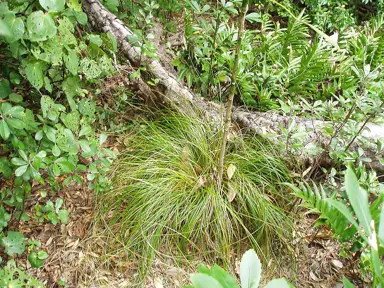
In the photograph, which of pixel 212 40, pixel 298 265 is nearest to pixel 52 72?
pixel 212 40

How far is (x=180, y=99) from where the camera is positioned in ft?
8.25

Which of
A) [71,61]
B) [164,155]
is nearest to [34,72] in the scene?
[71,61]

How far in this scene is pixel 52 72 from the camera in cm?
173

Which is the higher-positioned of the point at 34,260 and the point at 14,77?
the point at 14,77

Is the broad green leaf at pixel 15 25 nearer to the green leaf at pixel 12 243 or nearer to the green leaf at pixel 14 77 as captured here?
the green leaf at pixel 14 77

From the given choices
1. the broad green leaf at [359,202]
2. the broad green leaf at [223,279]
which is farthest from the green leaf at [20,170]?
the broad green leaf at [359,202]

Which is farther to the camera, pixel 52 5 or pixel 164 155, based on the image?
pixel 164 155

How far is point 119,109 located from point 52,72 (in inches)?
33.2

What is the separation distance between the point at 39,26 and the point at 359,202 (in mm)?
1222

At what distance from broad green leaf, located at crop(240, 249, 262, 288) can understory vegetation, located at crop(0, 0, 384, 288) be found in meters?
0.53

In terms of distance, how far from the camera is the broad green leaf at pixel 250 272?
31.7 inches

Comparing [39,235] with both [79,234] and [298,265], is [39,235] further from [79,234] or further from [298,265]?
[298,265]

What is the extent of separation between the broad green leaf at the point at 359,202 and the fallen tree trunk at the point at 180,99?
Result: 63.6 inches

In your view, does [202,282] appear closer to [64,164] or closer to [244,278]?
[244,278]
